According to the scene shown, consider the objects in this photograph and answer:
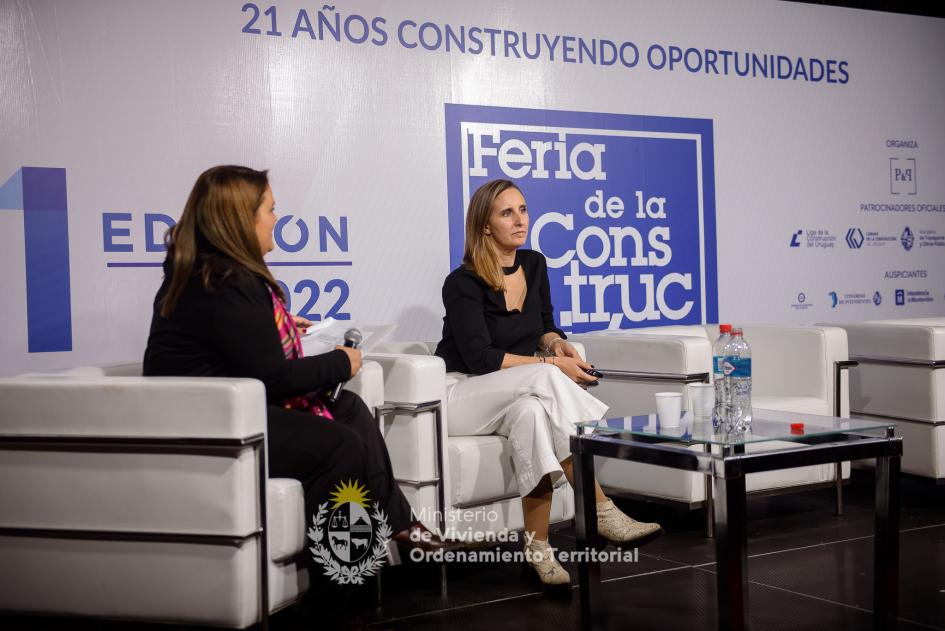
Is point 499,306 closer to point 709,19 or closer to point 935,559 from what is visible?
point 935,559

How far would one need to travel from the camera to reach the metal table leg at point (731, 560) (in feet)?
7.89

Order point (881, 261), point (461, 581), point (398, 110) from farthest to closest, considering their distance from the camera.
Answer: point (881, 261) → point (398, 110) → point (461, 581)

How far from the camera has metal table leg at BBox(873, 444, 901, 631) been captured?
2.73m

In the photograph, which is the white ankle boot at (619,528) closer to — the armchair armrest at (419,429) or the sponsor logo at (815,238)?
the armchair armrest at (419,429)

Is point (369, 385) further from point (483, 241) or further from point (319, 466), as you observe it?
point (483, 241)

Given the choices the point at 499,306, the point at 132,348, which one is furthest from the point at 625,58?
the point at 132,348

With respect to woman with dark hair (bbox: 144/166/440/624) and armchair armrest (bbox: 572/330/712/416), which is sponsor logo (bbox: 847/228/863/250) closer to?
armchair armrest (bbox: 572/330/712/416)

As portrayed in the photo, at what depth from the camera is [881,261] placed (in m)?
6.04

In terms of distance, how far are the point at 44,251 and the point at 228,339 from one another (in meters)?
1.55

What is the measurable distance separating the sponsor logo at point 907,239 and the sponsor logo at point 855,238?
0.35m

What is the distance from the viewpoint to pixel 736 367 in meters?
2.99

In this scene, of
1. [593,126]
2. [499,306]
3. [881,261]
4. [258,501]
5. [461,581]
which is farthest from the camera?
[881,261]

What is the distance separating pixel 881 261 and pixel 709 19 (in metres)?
1.80

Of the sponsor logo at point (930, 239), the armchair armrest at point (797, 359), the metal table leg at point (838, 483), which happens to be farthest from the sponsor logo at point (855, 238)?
the metal table leg at point (838, 483)
